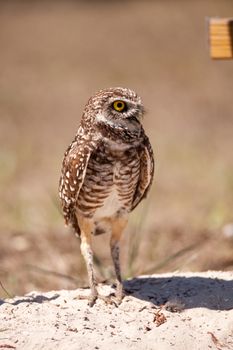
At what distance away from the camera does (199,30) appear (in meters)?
18.0

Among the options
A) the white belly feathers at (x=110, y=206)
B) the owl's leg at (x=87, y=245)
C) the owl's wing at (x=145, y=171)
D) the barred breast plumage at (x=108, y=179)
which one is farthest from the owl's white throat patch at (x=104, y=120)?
the owl's leg at (x=87, y=245)

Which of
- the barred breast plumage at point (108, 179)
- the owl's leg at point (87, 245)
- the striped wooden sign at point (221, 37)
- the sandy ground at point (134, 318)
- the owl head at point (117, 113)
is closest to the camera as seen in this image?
the sandy ground at point (134, 318)

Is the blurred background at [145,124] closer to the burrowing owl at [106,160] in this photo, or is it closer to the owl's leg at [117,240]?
the burrowing owl at [106,160]

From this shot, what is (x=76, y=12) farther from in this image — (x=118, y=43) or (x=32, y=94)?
(x=32, y=94)

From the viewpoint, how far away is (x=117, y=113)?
4496 mm

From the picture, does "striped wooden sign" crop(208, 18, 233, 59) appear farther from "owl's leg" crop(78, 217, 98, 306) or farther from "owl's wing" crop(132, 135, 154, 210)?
"owl's leg" crop(78, 217, 98, 306)

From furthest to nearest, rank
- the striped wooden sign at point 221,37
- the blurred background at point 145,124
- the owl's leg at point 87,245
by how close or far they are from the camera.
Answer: the blurred background at point 145,124, the striped wooden sign at point 221,37, the owl's leg at point 87,245

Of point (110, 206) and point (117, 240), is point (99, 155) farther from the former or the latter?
point (117, 240)

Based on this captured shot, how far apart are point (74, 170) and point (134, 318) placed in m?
0.96

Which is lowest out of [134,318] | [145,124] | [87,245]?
[134,318]

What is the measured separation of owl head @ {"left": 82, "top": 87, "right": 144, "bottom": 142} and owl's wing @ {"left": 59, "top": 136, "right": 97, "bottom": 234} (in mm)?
131

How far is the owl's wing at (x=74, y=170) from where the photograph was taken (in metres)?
4.55

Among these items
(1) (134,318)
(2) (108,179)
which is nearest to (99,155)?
(2) (108,179)

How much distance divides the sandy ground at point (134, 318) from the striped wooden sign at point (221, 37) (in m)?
1.53
